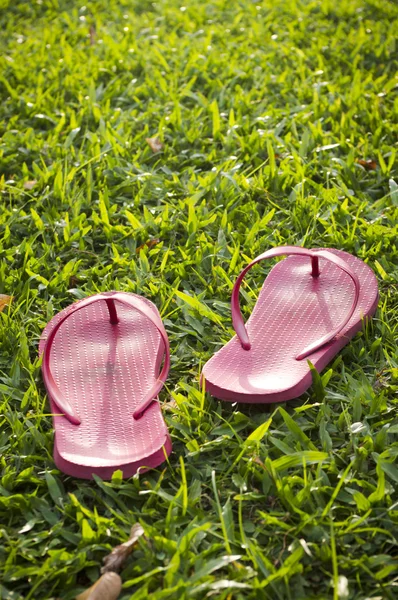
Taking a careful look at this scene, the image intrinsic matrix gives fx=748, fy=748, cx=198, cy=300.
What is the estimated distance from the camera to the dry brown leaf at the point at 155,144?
2.79m

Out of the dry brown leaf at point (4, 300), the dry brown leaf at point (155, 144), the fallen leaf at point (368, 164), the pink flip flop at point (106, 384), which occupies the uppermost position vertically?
the dry brown leaf at point (155, 144)

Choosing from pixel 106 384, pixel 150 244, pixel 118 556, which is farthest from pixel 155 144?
pixel 118 556

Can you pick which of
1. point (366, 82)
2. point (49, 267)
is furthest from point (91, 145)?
A: point (366, 82)

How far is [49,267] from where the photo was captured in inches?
89.0

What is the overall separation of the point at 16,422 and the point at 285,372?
0.64 meters

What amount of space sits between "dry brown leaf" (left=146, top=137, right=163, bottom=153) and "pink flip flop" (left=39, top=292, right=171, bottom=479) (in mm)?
942

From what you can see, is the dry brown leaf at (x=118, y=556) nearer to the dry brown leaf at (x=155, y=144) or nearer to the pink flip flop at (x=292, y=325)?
the pink flip flop at (x=292, y=325)

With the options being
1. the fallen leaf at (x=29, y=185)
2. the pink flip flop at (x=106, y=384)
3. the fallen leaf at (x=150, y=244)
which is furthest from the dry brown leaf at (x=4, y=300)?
the fallen leaf at (x=29, y=185)

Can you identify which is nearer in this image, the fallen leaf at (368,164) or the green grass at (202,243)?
the green grass at (202,243)

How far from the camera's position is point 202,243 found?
231 cm

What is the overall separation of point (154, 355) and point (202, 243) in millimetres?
542

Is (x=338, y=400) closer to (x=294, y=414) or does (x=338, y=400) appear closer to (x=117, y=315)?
(x=294, y=414)

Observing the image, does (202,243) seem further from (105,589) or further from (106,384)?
(105,589)

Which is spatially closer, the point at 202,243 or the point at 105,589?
the point at 105,589
